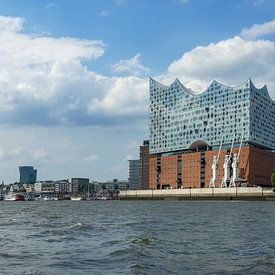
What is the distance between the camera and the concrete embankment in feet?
486

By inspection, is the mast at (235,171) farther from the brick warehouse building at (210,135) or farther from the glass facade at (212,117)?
the glass facade at (212,117)

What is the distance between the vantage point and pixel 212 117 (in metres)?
180

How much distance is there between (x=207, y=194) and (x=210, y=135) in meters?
25.7

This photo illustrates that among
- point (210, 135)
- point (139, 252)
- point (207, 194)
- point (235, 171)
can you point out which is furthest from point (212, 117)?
point (139, 252)

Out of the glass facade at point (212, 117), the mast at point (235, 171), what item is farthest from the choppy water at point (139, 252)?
the glass facade at point (212, 117)

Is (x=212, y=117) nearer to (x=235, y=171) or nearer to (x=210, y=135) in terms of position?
(x=210, y=135)

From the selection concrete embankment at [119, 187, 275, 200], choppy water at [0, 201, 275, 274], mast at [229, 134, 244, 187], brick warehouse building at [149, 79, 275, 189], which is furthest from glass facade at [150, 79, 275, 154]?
choppy water at [0, 201, 275, 274]

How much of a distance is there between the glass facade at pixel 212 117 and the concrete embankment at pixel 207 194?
19.1 metres

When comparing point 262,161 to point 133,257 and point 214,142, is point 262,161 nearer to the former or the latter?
point 214,142

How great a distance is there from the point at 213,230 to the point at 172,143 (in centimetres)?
15453

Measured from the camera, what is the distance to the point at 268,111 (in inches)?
7244

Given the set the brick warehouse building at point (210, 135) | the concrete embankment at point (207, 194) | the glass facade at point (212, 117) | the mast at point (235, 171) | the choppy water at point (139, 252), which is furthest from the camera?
the glass facade at point (212, 117)

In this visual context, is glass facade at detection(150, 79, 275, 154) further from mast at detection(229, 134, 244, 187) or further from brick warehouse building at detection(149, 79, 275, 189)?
mast at detection(229, 134, 244, 187)

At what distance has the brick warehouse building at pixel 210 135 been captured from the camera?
170125 millimetres
